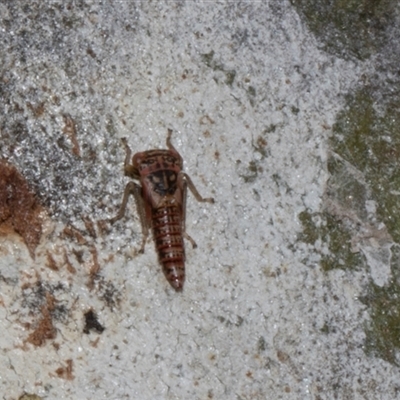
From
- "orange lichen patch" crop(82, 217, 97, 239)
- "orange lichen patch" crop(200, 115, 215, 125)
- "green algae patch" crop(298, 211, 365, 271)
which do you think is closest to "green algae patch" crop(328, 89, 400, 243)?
"green algae patch" crop(298, 211, 365, 271)

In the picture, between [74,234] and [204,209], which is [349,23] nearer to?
[204,209]

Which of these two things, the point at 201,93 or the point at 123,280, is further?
the point at 201,93

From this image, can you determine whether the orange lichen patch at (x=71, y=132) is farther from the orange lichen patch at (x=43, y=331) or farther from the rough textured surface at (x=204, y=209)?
the orange lichen patch at (x=43, y=331)

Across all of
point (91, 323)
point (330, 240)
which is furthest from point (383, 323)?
point (91, 323)

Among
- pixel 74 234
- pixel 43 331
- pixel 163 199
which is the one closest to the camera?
pixel 43 331

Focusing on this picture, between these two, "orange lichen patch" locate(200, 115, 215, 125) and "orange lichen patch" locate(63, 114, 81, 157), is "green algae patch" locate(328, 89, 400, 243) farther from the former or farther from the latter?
"orange lichen patch" locate(63, 114, 81, 157)

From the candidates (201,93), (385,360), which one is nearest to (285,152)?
(201,93)

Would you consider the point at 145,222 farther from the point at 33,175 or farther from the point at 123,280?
the point at 33,175
